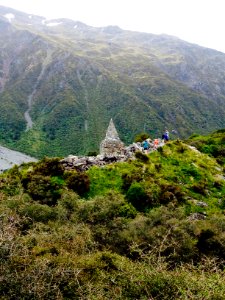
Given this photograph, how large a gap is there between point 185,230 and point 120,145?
24.3m

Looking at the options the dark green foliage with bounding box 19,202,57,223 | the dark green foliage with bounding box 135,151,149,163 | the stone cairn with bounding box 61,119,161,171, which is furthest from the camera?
the dark green foliage with bounding box 135,151,149,163

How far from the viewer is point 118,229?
2327cm

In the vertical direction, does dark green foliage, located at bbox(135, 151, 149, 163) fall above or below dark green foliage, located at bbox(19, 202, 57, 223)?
above

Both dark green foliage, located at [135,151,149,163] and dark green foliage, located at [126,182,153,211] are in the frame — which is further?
dark green foliage, located at [135,151,149,163]

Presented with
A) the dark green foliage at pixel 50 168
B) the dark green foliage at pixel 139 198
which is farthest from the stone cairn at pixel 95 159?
the dark green foliage at pixel 139 198

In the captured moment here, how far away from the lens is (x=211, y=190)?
34906 mm

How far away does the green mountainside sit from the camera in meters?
13.6

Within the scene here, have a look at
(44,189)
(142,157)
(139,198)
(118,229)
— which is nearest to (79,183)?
(44,189)

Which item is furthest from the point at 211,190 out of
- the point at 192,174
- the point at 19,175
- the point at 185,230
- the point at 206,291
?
the point at 206,291

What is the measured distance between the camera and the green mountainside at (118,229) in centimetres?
1360

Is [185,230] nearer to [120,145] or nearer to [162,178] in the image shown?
[162,178]

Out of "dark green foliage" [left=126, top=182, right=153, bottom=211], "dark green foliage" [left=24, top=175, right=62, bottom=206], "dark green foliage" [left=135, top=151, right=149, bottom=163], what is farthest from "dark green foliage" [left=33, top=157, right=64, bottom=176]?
"dark green foliage" [left=135, top=151, right=149, bottom=163]

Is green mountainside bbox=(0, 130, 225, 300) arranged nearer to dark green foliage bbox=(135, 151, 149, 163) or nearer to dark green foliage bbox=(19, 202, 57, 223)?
dark green foliage bbox=(19, 202, 57, 223)

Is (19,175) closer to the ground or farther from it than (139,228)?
closer to the ground
